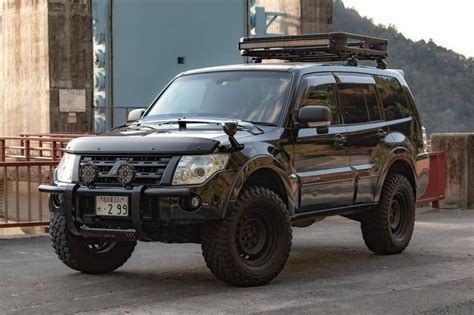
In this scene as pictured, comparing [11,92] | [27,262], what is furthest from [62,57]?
[27,262]

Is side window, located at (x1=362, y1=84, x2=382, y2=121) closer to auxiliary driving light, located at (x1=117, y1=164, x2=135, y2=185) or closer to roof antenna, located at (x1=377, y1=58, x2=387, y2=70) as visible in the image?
roof antenna, located at (x1=377, y1=58, x2=387, y2=70)

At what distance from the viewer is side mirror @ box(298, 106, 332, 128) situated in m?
9.28

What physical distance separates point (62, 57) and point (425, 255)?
A: 73.8ft

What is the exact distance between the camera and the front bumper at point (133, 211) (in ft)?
27.1

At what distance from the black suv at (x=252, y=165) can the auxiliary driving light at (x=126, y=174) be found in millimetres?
11

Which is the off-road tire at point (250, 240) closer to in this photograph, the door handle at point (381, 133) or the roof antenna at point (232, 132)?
the roof antenna at point (232, 132)

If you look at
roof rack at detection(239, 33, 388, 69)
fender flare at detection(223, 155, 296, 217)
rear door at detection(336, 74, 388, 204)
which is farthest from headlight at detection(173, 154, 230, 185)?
roof rack at detection(239, 33, 388, 69)

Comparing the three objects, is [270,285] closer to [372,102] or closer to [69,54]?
[372,102]

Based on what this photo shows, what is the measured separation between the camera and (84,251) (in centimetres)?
938

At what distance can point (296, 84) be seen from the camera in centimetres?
969

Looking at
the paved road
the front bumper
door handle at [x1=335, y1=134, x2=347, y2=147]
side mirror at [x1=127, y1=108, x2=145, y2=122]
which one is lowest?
the paved road

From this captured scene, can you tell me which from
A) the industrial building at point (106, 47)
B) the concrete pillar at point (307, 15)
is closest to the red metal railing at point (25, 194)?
the industrial building at point (106, 47)

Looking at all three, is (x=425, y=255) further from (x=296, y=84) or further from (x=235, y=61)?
(x=235, y=61)

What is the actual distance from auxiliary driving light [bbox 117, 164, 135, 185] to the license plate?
14 centimetres
